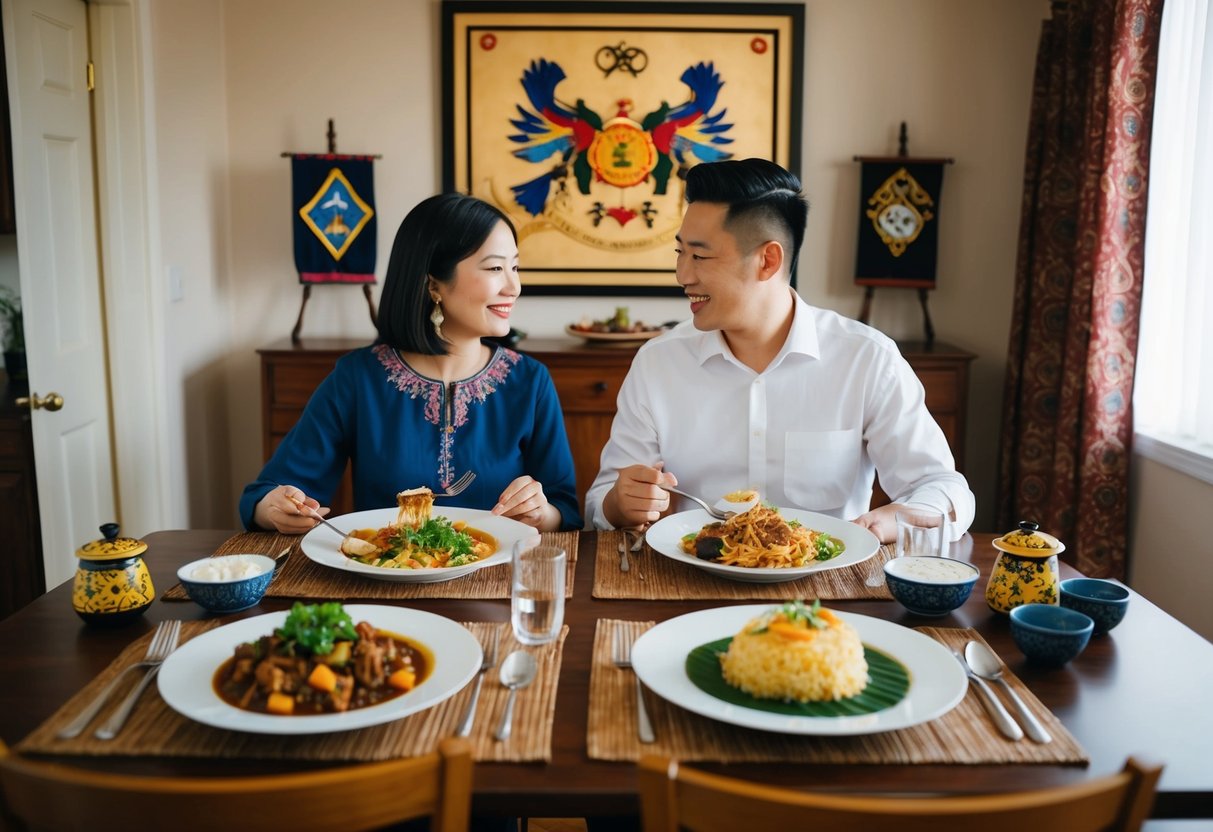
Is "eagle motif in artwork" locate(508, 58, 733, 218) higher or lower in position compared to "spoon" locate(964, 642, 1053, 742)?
higher

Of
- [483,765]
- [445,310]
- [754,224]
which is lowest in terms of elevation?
[483,765]

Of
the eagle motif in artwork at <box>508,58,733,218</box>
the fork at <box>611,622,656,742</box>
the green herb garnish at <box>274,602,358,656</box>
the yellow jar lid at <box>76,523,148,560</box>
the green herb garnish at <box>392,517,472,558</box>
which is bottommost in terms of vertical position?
the fork at <box>611,622,656,742</box>

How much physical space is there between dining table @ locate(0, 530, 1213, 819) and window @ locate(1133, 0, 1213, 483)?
1421mm

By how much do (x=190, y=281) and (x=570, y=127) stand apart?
1499mm

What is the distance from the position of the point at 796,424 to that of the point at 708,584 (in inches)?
28.2

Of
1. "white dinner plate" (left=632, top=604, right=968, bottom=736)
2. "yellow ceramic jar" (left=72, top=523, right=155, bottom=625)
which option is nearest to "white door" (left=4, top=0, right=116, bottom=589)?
"yellow ceramic jar" (left=72, top=523, right=155, bottom=625)

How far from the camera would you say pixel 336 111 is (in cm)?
389

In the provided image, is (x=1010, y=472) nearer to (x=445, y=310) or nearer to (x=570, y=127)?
(x=570, y=127)

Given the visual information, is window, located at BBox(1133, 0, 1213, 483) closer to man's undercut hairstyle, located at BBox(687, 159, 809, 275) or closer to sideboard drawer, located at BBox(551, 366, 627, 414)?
man's undercut hairstyle, located at BBox(687, 159, 809, 275)

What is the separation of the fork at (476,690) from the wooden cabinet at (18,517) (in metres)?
2.03

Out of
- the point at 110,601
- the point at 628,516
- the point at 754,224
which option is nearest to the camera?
the point at 110,601

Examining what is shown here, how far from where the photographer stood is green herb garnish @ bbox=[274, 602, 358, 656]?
3.72ft

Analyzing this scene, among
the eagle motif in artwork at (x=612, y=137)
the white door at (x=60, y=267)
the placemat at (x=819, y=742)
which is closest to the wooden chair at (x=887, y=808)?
the placemat at (x=819, y=742)

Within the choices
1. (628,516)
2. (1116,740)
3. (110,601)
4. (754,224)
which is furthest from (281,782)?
(754,224)
